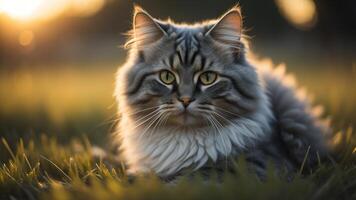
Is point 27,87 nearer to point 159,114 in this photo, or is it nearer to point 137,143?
point 137,143

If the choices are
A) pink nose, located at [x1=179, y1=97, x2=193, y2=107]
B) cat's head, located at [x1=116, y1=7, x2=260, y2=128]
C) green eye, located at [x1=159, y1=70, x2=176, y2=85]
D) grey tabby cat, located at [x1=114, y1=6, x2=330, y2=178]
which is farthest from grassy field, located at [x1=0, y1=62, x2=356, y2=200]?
green eye, located at [x1=159, y1=70, x2=176, y2=85]

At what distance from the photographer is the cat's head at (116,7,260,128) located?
333 cm

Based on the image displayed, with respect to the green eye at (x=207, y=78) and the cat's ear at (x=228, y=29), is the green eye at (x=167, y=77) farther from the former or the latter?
the cat's ear at (x=228, y=29)

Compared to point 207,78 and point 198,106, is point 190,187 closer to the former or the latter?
point 198,106

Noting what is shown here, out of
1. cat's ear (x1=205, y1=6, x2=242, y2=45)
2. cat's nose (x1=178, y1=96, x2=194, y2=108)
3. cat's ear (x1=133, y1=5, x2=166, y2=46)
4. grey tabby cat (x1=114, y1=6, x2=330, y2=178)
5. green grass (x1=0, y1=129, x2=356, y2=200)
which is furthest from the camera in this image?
cat's ear (x1=133, y1=5, x2=166, y2=46)

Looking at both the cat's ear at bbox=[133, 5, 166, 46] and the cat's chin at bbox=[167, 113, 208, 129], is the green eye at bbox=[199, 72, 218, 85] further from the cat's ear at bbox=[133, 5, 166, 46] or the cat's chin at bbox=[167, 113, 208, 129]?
the cat's ear at bbox=[133, 5, 166, 46]

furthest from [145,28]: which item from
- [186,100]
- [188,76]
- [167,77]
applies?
[186,100]

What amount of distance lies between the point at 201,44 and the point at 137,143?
967 millimetres

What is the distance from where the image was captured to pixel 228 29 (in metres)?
3.58

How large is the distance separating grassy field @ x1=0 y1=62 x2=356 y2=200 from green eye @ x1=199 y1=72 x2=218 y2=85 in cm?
76

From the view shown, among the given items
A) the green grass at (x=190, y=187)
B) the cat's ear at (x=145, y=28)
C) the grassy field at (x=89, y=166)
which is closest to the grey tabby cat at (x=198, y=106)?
the cat's ear at (x=145, y=28)

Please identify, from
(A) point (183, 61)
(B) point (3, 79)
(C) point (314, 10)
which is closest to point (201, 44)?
(A) point (183, 61)

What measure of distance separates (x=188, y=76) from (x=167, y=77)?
199mm

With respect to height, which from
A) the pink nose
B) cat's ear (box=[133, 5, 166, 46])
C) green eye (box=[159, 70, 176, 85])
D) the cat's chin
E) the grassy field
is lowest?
the grassy field
